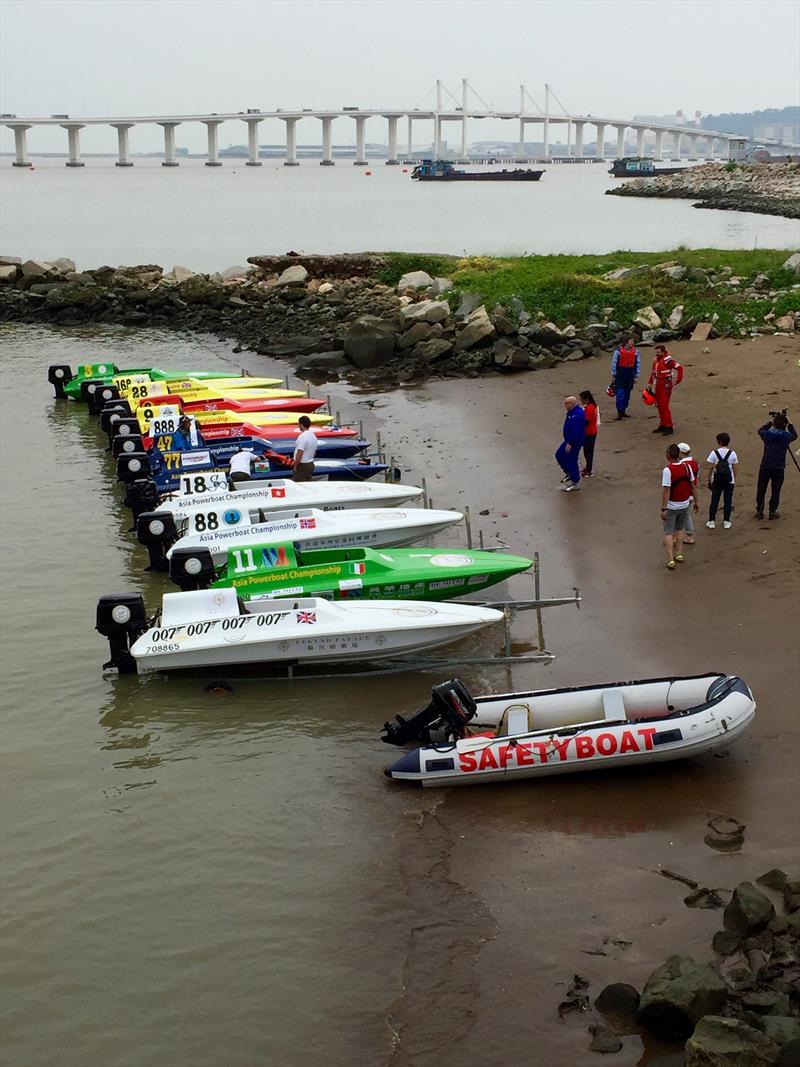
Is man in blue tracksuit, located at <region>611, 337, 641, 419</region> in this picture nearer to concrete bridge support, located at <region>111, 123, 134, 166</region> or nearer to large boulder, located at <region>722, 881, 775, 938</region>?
large boulder, located at <region>722, 881, 775, 938</region>

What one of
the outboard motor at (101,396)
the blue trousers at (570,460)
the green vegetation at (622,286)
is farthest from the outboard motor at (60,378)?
the blue trousers at (570,460)

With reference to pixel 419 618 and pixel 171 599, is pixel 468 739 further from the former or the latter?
pixel 171 599

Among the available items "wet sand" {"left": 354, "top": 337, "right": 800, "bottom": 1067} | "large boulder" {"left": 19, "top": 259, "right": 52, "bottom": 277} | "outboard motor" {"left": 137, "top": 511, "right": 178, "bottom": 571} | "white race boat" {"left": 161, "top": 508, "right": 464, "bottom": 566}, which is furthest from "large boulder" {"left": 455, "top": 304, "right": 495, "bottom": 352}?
"large boulder" {"left": 19, "top": 259, "right": 52, "bottom": 277}

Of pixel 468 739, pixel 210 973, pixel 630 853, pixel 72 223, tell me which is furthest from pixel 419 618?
pixel 72 223

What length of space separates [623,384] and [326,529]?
8752mm

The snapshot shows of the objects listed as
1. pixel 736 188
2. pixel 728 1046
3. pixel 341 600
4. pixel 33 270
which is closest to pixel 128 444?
pixel 341 600

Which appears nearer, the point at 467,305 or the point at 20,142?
the point at 467,305

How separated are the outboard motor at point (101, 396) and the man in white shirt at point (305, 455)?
32.5ft

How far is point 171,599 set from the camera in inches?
563

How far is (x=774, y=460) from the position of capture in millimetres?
16422

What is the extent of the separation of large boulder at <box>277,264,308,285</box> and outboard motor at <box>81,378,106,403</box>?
14.4 meters

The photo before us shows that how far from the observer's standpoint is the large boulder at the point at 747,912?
8500 mm

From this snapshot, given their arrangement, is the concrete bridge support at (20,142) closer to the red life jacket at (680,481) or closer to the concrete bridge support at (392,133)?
the concrete bridge support at (392,133)

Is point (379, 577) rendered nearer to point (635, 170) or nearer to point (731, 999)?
point (731, 999)
